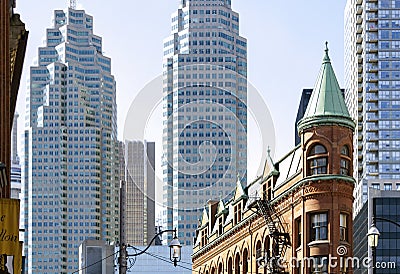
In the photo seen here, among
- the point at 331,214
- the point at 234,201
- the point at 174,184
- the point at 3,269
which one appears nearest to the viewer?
the point at 3,269

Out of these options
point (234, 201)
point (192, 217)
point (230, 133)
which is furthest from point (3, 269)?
point (192, 217)

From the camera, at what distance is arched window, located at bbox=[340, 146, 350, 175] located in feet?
228

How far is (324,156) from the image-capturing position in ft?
227

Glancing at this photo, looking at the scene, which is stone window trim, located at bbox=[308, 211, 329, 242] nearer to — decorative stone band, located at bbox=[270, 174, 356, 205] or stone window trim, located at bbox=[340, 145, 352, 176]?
decorative stone band, located at bbox=[270, 174, 356, 205]

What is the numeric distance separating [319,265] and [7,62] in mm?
24904

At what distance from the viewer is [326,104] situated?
70.1 metres

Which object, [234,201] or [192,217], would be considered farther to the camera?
[192,217]

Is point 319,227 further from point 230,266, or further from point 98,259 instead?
point 98,259

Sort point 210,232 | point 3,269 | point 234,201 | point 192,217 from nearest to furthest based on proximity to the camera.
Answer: point 3,269
point 234,201
point 210,232
point 192,217

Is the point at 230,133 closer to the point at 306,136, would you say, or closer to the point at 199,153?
the point at 199,153

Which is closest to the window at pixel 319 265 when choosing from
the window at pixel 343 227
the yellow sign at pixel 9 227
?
the window at pixel 343 227

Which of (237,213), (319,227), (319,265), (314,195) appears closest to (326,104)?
(314,195)

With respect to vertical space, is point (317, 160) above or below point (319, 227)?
above

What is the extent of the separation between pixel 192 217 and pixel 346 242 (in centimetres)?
12766
